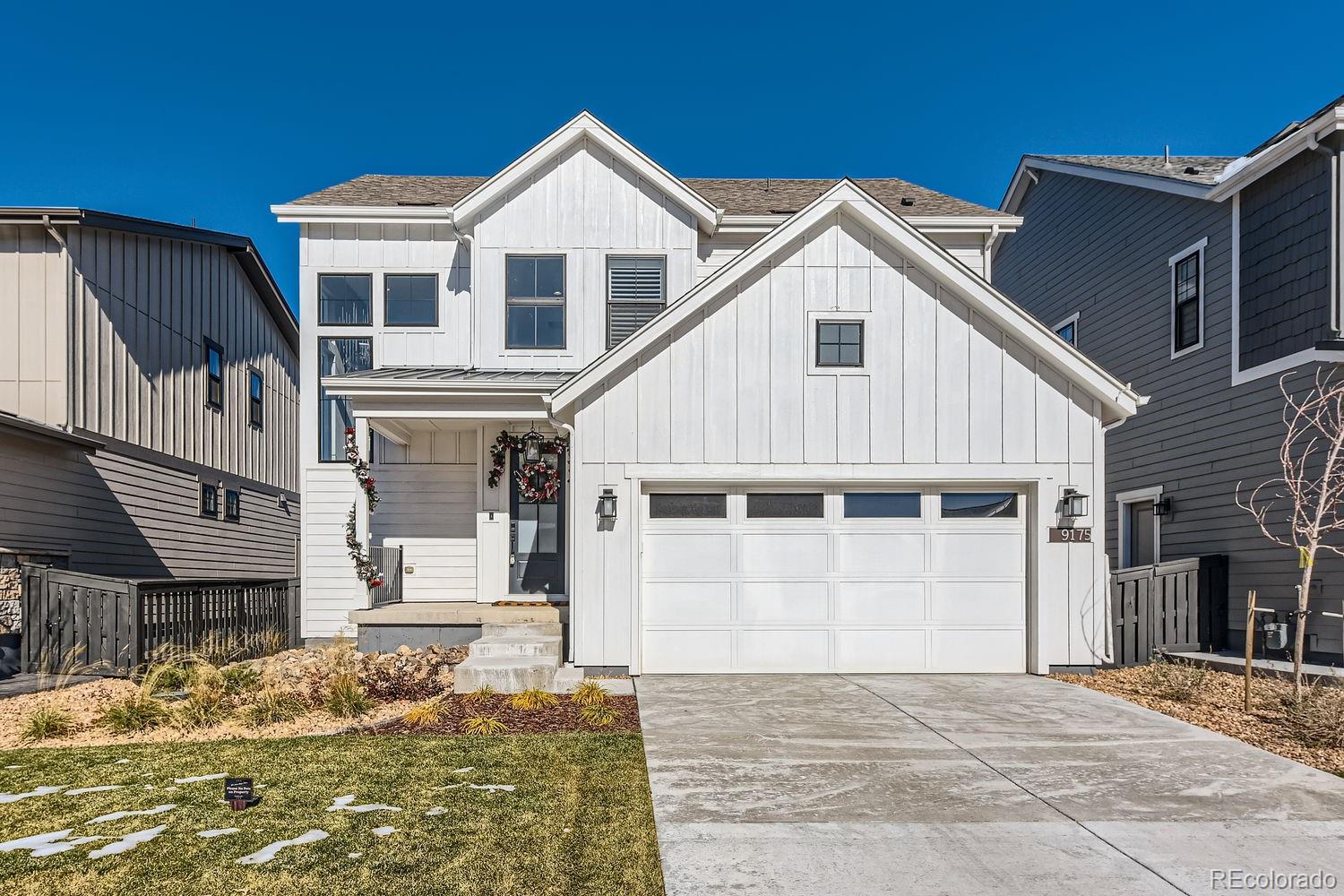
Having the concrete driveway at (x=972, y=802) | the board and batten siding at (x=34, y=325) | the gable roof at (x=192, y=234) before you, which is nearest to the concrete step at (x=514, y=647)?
the concrete driveway at (x=972, y=802)

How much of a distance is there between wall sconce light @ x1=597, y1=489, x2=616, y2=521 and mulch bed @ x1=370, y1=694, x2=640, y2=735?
6.62 ft

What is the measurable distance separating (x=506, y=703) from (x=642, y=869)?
13.9ft

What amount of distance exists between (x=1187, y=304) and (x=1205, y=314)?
0.57 m

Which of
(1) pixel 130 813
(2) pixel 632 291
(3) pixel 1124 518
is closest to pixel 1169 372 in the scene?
(3) pixel 1124 518

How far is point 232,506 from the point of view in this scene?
1766cm

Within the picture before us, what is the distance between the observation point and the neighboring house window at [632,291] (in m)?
12.9

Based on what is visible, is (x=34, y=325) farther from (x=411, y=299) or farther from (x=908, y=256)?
(x=908, y=256)

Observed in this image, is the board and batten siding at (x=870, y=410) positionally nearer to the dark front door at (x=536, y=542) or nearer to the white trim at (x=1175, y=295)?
the dark front door at (x=536, y=542)

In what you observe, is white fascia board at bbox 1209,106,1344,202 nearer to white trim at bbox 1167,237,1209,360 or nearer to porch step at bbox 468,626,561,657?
white trim at bbox 1167,237,1209,360

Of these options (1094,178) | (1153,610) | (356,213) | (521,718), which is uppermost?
(1094,178)

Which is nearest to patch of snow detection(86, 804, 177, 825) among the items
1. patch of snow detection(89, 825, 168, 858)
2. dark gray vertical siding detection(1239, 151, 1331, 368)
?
patch of snow detection(89, 825, 168, 858)

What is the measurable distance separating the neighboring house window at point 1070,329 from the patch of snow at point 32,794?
1605cm

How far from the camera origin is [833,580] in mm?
9953

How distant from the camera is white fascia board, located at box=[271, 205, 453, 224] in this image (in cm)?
1291
